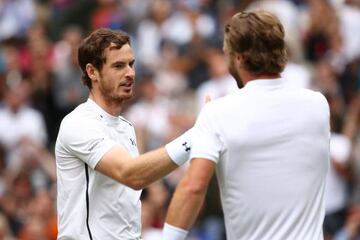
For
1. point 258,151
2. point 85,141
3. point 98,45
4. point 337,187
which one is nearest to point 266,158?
point 258,151

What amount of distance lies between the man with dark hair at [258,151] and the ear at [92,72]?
1.20 metres

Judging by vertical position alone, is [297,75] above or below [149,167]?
below

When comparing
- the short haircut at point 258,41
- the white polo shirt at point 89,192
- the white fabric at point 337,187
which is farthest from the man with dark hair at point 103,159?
the white fabric at point 337,187

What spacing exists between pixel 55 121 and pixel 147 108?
1693 millimetres

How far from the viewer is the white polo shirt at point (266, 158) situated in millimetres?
4898

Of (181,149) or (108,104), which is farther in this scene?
(108,104)

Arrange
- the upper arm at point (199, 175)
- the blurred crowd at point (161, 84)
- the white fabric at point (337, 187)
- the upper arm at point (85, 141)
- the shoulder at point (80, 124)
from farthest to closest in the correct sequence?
the blurred crowd at point (161, 84), the white fabric at point (337, 187), the shoulder at point (80, 124), the upper arm at point (85, 141), the upper arm at point (199, 175)

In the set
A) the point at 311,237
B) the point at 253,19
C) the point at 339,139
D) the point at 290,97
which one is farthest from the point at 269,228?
the point at 339,139

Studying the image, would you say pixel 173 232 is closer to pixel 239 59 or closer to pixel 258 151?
pixel 258 151

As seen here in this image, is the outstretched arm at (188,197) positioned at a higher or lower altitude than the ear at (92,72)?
lower

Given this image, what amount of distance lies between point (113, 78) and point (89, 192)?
0.67 meters

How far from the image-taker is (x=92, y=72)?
6070 millimetres

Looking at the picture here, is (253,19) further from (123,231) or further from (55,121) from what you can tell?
(55,121)

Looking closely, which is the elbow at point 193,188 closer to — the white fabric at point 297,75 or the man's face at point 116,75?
the man's face at point 116,75
